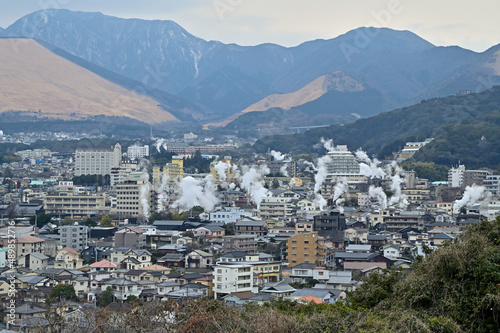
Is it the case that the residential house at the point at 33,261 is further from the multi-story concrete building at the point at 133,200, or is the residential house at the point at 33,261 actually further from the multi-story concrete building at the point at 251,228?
the multi-story concrete building at the point at 133,200

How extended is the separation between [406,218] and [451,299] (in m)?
18.2

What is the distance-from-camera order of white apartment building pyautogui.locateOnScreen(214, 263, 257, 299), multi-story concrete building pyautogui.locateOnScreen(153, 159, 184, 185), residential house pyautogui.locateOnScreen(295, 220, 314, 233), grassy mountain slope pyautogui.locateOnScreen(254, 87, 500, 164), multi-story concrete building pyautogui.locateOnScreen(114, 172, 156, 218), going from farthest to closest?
grassy mountain slope pyautogui.locateOnScreen(254, 87, 500, 164) < multi-story concrete building pyautogui.locateOnScreen(153, 159, 184, 185) < multi-story concrete building pyautogui.locateOnScreen(114, 172, 156, 218) < residential house pyautogui.locateOnScreen(295, 220, 314, 233) < white apartment building pyautogui.locateOnScreen(214, 263, 257, 299)

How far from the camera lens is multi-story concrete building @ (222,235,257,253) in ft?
71.8

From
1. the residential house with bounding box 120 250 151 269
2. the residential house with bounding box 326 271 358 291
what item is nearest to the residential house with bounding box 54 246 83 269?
the residential house with bounding box 120 250 151 269

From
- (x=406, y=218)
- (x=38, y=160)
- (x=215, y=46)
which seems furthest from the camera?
(x=215, y=46)

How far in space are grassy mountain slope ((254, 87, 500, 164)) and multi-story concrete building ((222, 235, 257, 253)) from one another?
35.2m

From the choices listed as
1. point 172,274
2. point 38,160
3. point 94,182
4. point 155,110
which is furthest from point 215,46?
point 172,274

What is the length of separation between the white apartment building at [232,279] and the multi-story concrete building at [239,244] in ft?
16.4

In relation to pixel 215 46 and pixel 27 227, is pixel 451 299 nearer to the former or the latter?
pixel 27 227

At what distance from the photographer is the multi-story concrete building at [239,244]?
71.8ft

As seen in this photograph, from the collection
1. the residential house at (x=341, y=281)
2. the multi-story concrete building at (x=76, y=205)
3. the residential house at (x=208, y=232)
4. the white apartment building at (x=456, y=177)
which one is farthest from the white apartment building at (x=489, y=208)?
the multi-story concrete building at (x=76, y=205)

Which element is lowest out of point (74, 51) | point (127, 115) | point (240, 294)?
point (240, 294)

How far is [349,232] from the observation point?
2456 centimetres

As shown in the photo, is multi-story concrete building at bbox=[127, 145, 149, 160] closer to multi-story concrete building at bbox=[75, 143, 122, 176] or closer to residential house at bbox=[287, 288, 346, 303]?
multi-story concrete building at bbox=[75, 143, 122, 176]
